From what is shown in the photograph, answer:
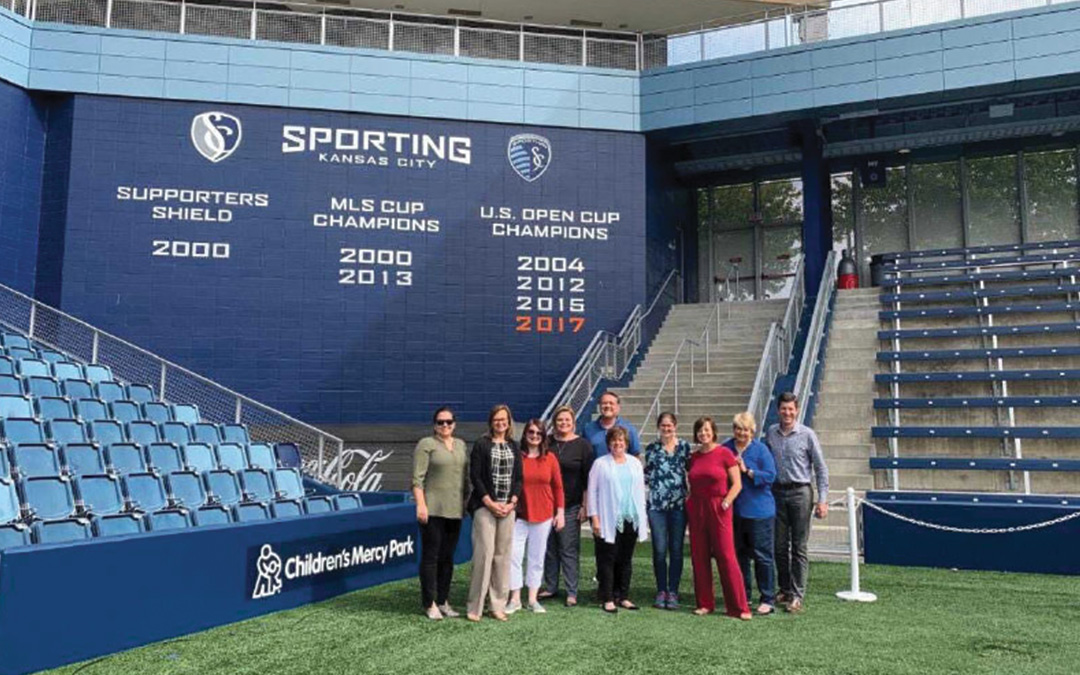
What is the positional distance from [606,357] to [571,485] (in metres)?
8.48

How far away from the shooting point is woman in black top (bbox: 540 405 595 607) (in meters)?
6.57

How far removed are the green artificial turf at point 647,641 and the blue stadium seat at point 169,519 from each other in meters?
1.16

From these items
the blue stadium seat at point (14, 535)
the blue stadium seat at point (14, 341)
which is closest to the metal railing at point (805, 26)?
the blue stadium seat at point (14, 341)

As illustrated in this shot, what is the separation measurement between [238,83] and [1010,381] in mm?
13523

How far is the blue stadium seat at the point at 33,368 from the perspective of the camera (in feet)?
33.5

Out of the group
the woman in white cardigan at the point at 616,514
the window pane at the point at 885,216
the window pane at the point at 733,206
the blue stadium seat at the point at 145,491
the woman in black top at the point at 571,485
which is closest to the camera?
the woman in white cardigan at the point at 616,514

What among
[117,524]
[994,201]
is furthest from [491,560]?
[994,201]

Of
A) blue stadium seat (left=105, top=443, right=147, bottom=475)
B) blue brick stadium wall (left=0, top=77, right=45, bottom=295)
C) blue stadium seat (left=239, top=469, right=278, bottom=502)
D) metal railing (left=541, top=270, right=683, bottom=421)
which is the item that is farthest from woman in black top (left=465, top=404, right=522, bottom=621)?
blue brick stadium wall (left=0, top=77, right=45, bottom=295)

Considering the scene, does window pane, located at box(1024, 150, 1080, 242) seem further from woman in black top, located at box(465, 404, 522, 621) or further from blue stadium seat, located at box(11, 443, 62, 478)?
blue stadium seat, located at box(11, 443, 62, 478)

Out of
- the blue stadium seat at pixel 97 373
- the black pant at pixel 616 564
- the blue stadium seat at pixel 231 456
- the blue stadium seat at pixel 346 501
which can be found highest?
the blue stadium seat at pixel 97 373

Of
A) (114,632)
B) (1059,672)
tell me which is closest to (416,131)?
(114,632)

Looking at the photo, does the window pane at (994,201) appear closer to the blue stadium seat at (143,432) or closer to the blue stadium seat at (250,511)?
the blue stadium seat at (250,511)

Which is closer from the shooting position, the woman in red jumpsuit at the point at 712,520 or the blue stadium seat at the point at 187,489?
the woman in red jumpsuit at the point at 712,520

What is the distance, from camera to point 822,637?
5.47 metres
